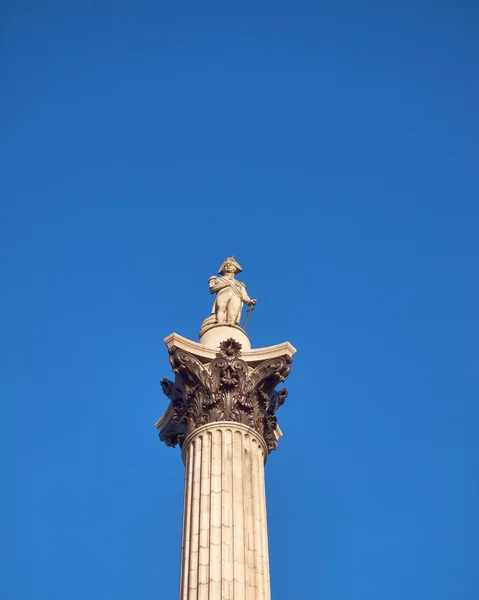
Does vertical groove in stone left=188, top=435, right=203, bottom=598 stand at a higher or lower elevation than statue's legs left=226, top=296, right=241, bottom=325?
lower

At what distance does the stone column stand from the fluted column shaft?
0.08 feet

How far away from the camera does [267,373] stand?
28844 millimetres

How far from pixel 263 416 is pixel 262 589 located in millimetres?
5826

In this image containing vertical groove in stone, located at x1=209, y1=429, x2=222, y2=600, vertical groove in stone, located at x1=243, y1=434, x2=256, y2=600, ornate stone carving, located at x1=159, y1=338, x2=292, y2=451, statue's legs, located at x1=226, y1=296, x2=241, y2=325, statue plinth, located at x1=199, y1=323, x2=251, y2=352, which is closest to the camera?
vertical groove in stone, located at x1=209, y1=429, x2=222, y2=600

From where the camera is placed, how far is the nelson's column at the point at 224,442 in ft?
78.7

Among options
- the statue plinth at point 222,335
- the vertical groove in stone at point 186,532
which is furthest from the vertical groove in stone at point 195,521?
the statue plinth at point 222,335

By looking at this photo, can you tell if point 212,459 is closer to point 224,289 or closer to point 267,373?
point 267,373

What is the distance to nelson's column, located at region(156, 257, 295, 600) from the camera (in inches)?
945

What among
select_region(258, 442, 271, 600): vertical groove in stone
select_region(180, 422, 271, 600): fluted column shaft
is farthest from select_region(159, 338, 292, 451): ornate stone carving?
select_region(258, 442, 271, 600): vertical groove in stone

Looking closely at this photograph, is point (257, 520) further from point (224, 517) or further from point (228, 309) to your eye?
point (228, 309)

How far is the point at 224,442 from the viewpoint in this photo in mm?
26922

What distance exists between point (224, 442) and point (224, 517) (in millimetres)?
2504

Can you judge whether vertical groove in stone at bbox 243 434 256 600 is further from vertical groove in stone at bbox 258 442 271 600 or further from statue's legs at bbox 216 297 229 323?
statue's legs at bbox 216 297 229 323

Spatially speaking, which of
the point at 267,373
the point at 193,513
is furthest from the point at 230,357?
the point at 193,513
